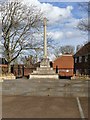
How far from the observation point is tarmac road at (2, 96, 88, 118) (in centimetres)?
1132

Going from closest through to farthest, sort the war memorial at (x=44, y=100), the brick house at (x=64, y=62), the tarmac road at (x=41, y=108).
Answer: the tarmac road at (x=41, y=108), the war memorial at (x=44, y=100), the brick house at (x=64, y=62)

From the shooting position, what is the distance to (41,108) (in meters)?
12.7

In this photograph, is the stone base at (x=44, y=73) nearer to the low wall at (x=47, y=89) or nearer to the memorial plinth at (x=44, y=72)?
the memorial plinth at (x=44, y=72)

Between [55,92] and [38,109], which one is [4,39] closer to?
[55,92]

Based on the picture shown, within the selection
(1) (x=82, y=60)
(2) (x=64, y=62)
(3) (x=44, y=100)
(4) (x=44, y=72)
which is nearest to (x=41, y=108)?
(3) (x=44, y=100)

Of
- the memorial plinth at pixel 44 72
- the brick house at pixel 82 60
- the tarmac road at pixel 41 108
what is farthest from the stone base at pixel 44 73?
the brick house at pixel 82 60

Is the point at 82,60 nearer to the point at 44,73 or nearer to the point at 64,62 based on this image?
the point at 64,62

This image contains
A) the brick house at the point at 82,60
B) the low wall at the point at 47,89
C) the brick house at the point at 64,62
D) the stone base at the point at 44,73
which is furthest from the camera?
the brick house at the point at 64,62

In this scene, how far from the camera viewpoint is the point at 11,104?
44.5 feet

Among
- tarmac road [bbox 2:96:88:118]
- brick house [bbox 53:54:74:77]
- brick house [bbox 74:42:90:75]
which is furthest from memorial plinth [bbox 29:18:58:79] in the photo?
brick house [bbox 53:54:74:77]

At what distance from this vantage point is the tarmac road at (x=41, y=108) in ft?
37.1

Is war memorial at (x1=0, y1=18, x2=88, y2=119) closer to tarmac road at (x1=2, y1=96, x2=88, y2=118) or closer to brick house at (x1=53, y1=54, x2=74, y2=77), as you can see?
tarmac road at (x1=2, y1=96, x2=88, y2=118)

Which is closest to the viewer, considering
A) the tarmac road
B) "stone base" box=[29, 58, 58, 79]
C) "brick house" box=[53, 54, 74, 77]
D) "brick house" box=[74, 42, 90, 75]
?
the tarmac road

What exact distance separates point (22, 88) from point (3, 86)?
4.59 ft
